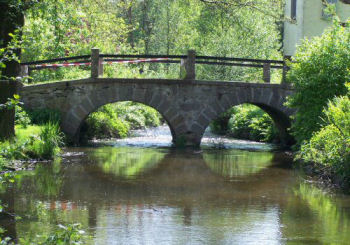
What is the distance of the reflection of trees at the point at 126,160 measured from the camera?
14670 millimetres

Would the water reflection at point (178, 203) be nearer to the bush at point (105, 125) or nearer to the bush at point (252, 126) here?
the bush at point (105, 125)

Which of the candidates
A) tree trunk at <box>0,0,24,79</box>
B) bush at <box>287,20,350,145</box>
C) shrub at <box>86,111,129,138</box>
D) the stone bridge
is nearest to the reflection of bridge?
the stone bridge

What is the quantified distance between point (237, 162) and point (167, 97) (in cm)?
441

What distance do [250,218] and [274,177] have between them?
470 cm

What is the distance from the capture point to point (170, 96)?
20344 millimetres

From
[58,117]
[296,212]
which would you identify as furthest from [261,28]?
[296,212]

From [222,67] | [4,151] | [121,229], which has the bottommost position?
[121,229]

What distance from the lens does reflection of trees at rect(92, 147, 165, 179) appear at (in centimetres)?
1467

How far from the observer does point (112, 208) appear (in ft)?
33.3

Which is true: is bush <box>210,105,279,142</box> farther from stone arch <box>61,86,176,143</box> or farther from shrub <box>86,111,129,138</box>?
stone arch <box>61,86,176,143</box>

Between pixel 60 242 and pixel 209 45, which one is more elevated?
pixel 209 45

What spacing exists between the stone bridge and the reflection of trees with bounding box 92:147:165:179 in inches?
59.7

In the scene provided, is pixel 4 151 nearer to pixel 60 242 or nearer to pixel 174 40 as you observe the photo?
pixel 60 242

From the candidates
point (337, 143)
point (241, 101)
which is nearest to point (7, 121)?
point (337, 143)
